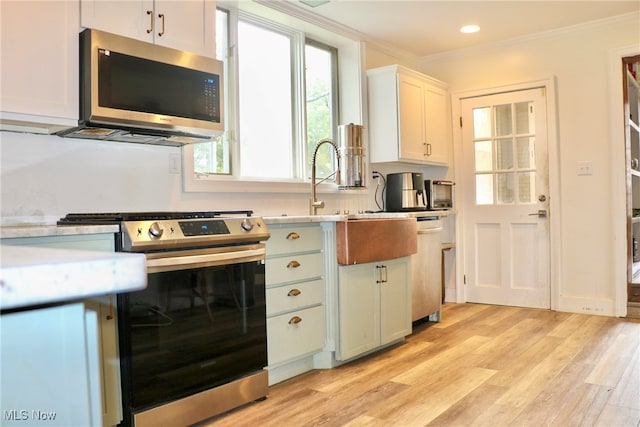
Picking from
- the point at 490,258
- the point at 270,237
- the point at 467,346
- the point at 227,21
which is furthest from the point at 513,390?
the point at 227,21

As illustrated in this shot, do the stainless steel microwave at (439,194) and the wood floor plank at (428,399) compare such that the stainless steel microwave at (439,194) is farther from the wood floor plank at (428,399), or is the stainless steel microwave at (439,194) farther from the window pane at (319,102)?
the wood floor plank at (428,399)

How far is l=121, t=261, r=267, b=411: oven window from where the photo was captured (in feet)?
6.35

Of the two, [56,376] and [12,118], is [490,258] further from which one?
[56,376]

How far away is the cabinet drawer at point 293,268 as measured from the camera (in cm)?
251

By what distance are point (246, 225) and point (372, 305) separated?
109cm

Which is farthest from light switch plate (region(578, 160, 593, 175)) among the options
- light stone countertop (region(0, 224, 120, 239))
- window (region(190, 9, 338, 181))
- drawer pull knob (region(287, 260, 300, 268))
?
light stone countertop (region(0, 224, 120, 239))

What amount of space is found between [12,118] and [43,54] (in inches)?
11.3

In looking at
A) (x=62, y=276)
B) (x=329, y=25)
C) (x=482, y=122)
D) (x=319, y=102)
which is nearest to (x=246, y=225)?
(x=62, y=276)

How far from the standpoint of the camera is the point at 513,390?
95.9 inches

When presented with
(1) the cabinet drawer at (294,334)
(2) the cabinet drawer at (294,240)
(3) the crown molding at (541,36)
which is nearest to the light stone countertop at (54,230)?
(2) the cabinet drawer at (294,240)

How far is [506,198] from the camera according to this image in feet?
14.8

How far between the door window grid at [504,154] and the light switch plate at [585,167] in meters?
0.36

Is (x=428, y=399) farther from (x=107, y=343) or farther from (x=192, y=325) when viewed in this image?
(x=107, y=343)

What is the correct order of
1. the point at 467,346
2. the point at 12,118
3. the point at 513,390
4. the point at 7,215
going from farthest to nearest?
the point at 467,346 < the point at 513,390 < the point at 7,215 < the point at 12,118
